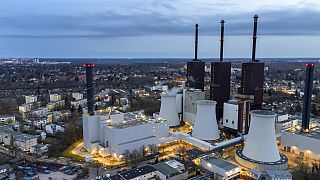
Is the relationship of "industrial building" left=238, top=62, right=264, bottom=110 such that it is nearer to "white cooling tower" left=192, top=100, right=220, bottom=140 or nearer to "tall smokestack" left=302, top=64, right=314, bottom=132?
"tall smokestack" left=302, top=64, right=314, bottom=132

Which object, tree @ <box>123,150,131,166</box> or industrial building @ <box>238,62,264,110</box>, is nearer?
tree @ <box>123,150,131,166</box>

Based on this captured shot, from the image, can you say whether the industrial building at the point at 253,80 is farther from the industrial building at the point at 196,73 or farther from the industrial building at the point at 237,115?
the industrial building at the point at 196,73

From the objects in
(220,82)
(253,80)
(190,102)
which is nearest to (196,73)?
(220,82)

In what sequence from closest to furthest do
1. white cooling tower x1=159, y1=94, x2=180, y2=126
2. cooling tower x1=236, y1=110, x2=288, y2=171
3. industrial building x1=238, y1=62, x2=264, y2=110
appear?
cooling tower x1=236, y1=110, x2=288, y2=171 < industrial building x1=238, y1=62, x2=264, y2=110 < white cooling tower x1=159, y1=94, x2=180, y2=126

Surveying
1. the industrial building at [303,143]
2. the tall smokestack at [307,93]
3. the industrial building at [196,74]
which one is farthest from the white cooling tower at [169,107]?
the tall smokestack at [307,93]

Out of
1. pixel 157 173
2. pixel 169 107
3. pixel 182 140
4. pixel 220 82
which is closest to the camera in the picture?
pixel 157 173

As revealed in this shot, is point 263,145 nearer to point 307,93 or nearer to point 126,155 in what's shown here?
point 307,93

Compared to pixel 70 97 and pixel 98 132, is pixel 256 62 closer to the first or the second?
pixel 98 132

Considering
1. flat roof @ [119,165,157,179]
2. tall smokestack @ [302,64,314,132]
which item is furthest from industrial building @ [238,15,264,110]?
flat roof @ [119,165,157,179]
